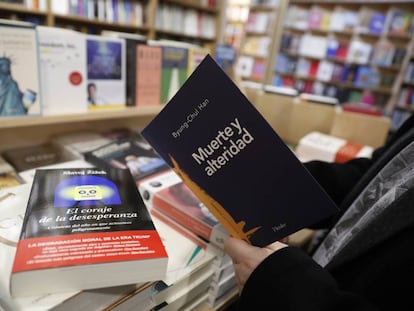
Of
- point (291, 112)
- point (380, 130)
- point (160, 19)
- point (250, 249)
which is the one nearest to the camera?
point (250, 249)

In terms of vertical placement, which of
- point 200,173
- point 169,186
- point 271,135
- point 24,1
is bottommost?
point 169,186

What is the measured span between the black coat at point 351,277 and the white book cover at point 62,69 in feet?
2.76

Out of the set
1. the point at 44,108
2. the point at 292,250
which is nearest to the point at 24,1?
the point at 44,108

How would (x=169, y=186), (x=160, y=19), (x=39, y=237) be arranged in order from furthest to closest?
(x=160, y=19) < (x=169, y=186) < (x=39, y=237)

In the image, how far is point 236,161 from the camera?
1.80 feet

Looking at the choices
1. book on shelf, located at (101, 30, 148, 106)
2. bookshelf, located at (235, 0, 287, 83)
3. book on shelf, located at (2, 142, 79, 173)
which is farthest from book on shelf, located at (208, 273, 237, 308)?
bookshelf, located at (235, 0, 287, 83)

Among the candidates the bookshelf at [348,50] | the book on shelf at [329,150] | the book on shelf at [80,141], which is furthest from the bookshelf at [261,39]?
the book on shelf at [80,141]

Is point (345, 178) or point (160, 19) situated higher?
point (160, 19)

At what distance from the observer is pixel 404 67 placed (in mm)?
3775

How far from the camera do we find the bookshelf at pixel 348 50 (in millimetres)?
3895

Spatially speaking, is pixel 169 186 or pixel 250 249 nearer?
pixel 250 249

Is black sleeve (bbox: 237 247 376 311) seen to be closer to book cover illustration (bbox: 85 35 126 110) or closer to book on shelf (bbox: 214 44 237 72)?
book cover illustration (bbox: 85 35 126 110)

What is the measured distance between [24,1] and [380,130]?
2932mm

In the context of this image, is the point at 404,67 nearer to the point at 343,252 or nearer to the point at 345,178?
the point at 345,178
